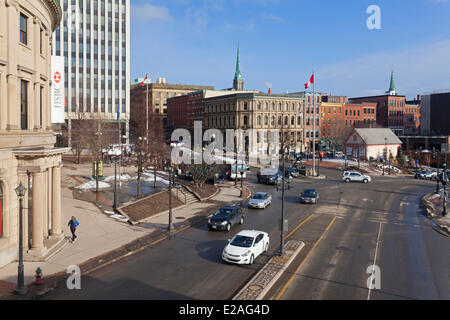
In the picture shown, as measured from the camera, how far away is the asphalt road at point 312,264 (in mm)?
16781

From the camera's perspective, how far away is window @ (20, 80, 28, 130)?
70.5 feet

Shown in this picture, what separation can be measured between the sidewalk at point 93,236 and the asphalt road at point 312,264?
1.73m

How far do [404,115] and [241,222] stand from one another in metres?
121

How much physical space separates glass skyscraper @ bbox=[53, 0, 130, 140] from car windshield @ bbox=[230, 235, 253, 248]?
7266 centimetres

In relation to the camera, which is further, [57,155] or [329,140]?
[329,140]

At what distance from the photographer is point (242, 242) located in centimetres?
2134

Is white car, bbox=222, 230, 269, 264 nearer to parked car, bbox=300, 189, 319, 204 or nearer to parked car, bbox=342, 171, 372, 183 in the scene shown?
parked car, bbox=300, 189, 319, 204

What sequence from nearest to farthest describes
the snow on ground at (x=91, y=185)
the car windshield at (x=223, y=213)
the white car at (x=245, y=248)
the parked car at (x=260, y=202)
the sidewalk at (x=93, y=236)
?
the sidewalk at (x=93, y=236), the white car at (x=245, y=248), the car windshield at (x=223, y=213), the parked car at (x=260, y=202), the snow on ground at (x=91, y=185)

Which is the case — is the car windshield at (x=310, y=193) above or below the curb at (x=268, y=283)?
above

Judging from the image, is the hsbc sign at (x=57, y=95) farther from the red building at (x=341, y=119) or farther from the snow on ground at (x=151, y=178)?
the red building at (x=341, y=119)

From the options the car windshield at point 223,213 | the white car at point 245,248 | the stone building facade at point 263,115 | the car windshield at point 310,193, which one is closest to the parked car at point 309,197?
the car windshield at point 310,193

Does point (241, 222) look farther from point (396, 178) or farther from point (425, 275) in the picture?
point (396, 178)
